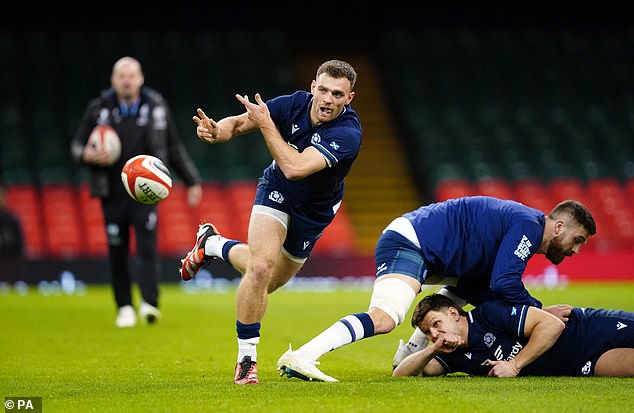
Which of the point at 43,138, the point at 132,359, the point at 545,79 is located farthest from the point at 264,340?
the point at 545,79

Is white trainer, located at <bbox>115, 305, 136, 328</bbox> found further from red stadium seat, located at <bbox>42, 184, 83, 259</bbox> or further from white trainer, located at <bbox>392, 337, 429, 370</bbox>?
red stadium seat, located at <bbox>42, 184, 83, 259</bbox>

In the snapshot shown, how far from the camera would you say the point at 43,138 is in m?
19.6

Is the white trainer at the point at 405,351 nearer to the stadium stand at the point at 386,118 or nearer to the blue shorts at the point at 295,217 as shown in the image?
the blue shorts at the point at 295,217

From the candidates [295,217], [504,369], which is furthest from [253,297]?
[504,369]

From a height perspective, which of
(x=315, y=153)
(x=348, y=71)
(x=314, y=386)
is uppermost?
(x=348, y=71)

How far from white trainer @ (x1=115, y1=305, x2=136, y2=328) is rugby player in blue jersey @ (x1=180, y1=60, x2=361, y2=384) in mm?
3277

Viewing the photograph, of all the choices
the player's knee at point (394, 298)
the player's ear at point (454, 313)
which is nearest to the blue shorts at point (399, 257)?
the player's knee at point (394, 298)

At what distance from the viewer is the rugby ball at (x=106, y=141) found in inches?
394

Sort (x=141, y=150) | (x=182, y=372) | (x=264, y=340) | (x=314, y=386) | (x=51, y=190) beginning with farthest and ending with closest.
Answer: (x=51, y=190)
(x=141, y=150)
(x=264, y=340)
(x=182, y=372)
(x=314, y=386)

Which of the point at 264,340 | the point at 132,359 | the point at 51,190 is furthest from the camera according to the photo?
the point at 51,190

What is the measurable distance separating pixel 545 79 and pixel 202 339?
16005 mm

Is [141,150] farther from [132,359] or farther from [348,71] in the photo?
[348,71]

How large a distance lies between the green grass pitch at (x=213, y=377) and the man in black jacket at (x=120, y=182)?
37 cm

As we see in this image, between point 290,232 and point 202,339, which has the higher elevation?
point 290,232
